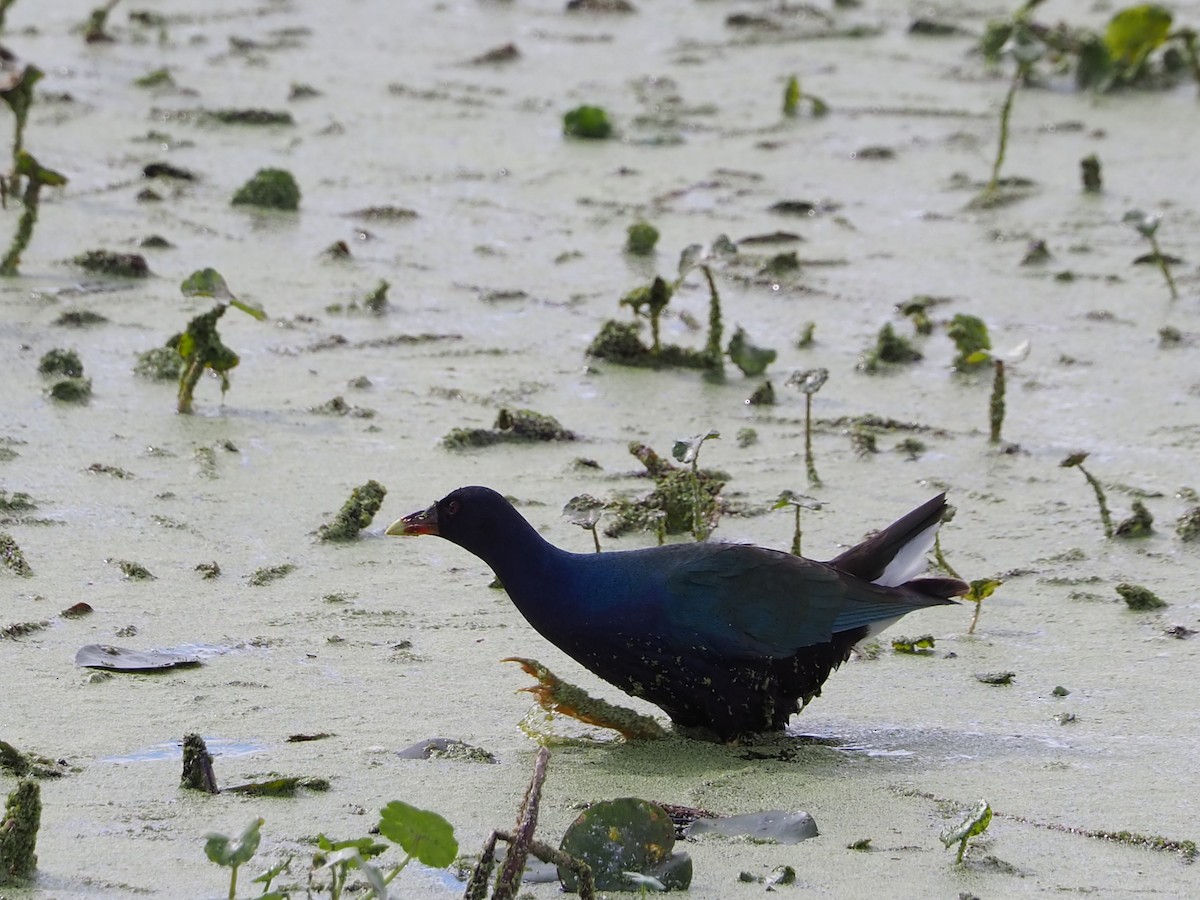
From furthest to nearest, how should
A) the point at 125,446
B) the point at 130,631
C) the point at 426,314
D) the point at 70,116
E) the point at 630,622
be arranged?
the point at 70,116 < the point at 426,314 < the point at 125,446 < the point at 130,631 < the point at 630,622

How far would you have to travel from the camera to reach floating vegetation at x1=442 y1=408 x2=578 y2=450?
17.2 feet

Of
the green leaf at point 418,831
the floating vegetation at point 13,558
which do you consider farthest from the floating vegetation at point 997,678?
the floating vegetation at point 13,558

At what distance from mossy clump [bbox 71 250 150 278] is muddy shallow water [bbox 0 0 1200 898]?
1.8 inches

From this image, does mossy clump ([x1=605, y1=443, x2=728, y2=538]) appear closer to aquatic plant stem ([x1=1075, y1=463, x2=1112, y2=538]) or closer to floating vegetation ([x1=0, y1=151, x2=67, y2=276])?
aquatic plant stem ([x1=1075, y1=463, x2=1112, y2=538])

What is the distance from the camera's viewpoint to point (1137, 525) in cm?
461

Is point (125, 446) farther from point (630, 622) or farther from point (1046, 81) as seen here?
point (1046, 81)

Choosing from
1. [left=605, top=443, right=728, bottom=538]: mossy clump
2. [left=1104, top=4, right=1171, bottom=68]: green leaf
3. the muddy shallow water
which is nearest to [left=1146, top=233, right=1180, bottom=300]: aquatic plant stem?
the muddy shallow water

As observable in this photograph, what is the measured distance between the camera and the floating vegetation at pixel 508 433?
17.2 ft

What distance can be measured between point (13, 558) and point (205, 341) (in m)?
1.11

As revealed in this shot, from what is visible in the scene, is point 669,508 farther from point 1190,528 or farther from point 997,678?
point 1190,528

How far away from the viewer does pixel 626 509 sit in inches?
188

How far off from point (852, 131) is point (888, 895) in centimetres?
592

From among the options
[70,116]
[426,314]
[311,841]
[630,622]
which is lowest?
[311,841]

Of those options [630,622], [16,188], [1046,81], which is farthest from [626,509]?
[1046,81]
